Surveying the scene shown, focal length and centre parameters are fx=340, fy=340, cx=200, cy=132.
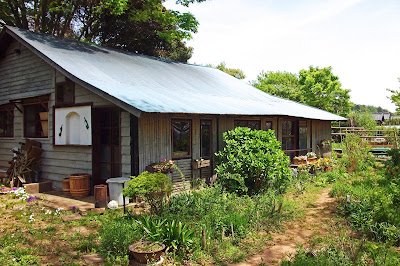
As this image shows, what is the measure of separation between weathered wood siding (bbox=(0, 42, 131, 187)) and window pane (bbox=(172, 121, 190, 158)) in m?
1.53

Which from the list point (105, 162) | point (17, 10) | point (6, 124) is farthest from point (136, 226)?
point (17, 10)

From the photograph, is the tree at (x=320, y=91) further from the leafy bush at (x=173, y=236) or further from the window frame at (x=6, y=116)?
the leafy bush at (x=173, y=236)

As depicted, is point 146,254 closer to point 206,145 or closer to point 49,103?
point 206,145

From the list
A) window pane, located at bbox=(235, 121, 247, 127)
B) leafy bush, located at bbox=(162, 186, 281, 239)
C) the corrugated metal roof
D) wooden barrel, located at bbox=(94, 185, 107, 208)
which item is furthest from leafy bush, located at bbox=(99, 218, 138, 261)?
window pane, located at bbox=(235, 121, 247, 127)

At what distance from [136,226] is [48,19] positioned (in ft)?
65.1

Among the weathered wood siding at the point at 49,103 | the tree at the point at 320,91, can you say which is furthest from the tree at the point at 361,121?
the weathered wood siding at the point at 49,103

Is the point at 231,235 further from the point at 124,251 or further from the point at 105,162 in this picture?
the point at 105,162

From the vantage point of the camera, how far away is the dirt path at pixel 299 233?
5566 millimetres

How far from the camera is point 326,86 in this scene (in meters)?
34.7

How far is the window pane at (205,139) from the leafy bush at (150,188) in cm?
429

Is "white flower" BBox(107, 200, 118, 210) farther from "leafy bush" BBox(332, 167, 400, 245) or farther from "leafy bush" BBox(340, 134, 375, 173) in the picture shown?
"leafy bush" BBox(340, 134, 375, 173)

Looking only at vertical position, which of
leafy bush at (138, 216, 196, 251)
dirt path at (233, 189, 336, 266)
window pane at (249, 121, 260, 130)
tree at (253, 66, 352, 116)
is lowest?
dirt path at (233, 189, 336, 266)

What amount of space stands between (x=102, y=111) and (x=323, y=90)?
96.1 ft

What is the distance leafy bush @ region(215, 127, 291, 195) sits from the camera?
9492 mm
